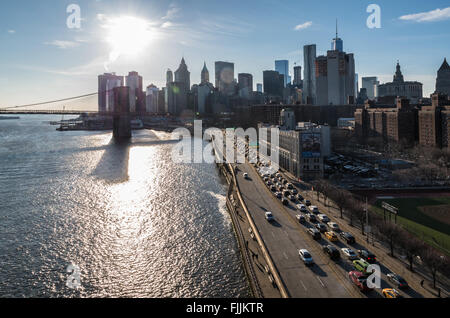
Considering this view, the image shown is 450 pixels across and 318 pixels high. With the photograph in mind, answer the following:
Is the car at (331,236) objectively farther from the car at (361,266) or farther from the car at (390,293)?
the car at (390,293)

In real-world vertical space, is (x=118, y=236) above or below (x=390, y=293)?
below

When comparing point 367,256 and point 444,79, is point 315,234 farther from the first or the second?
point 444,79

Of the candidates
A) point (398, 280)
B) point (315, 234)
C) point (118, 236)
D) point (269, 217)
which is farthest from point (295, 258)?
point (118, 236)

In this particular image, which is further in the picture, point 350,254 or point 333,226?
point 333,226

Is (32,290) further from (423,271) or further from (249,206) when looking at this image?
(423,271)

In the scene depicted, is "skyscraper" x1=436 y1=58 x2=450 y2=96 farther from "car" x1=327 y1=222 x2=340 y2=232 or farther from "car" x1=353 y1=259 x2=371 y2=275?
"car" x1=353 y1=259 x2=371 y2=275
